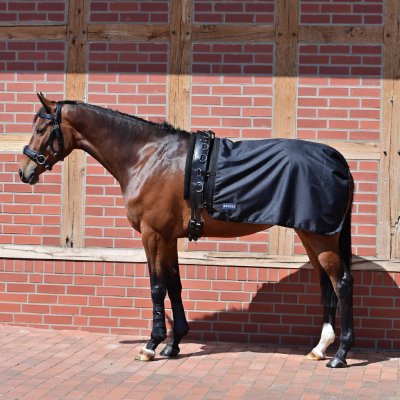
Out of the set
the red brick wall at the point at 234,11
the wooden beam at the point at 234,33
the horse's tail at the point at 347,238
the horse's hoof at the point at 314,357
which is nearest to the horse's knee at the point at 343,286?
the horse's tail at the point at 347,238

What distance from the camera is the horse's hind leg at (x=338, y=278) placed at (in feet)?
21.6

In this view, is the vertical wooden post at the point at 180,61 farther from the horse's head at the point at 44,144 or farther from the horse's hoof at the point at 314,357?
the horse's hoof at the point at 314,357

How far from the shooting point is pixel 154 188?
22.1 feet

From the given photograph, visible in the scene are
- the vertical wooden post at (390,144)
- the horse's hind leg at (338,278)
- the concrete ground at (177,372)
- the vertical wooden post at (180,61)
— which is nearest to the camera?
the concrete ground at (177,372)

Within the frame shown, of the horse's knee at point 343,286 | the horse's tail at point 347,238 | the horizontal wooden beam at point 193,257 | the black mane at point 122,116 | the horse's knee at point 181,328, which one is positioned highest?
the black mane at point 122,116

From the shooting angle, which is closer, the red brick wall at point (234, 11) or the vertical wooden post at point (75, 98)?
the red brick wall at point (234, 11)

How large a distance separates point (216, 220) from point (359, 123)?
5.23ft

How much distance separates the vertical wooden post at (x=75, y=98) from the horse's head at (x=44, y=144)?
0.89 meters

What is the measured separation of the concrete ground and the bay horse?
0.94 feet

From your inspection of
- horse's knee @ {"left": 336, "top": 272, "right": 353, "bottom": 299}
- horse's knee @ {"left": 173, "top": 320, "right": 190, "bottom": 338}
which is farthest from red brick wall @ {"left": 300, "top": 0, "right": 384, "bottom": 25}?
horse's knee @ {"left": 173, "top": 320, "right": 190, "bottom": 338}

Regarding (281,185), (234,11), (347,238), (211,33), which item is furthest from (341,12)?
(347,238)

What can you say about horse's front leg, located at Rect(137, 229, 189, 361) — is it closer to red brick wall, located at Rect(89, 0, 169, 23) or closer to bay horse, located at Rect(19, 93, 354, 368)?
bay horse, located at Rect(19, 93, 354, 368)

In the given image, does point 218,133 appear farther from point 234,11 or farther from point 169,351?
point 169,351

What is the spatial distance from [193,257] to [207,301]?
15.7 inches
